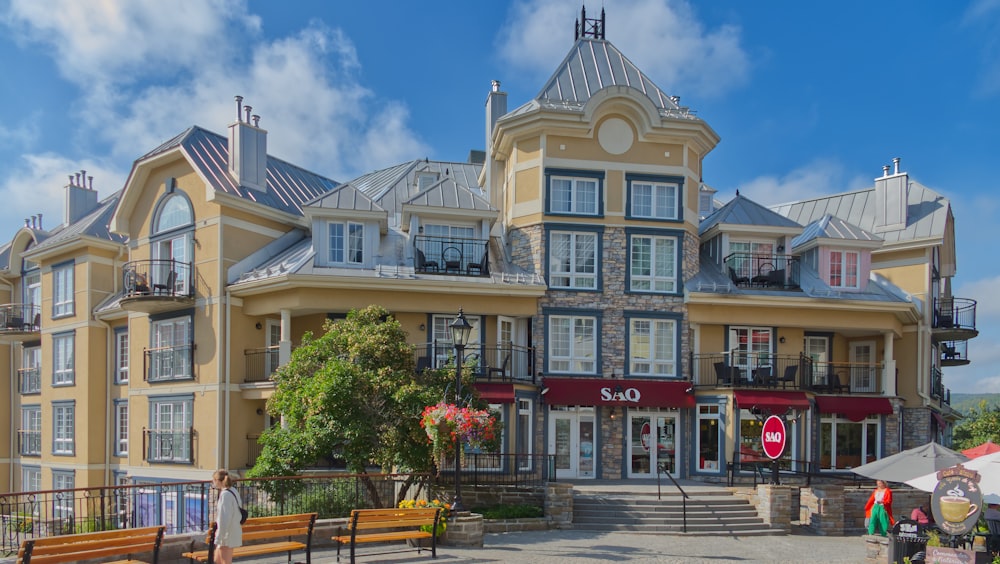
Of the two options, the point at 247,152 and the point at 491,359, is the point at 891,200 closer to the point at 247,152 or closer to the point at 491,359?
the point at 491,359

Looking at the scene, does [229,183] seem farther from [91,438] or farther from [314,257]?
[91,438]

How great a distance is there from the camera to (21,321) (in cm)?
3262

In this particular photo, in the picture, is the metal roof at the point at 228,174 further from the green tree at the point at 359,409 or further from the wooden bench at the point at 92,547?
the wooden bench at the point at 92,547

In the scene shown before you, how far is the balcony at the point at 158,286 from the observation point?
79.6 feet

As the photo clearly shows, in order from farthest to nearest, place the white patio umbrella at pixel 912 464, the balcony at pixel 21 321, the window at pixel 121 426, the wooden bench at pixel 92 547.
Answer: the balcony at pixel 21 321
the window at pixel 121 426
the white patio umbrella at pixel 912 464
the wooden bench at pixel 92 547

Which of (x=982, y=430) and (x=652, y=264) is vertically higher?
(x=652, y=264)

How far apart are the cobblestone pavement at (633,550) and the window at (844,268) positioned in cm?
978

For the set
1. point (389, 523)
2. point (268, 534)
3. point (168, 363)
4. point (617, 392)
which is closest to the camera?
point (268, 534)

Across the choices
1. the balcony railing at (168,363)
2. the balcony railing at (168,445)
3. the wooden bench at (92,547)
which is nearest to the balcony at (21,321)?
the balcony railing at (168,363)

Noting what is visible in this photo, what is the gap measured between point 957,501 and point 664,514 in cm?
839

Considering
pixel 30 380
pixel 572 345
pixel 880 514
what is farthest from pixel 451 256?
pixel 30 380

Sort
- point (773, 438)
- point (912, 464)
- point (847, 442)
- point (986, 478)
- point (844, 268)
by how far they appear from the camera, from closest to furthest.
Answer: point (986, 478), point (912, 464), point (773, 438), point (847, 442), point (844, 268)

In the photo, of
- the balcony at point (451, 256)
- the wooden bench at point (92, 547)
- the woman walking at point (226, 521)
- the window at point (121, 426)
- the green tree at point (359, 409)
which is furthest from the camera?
the window at point (121, 426)

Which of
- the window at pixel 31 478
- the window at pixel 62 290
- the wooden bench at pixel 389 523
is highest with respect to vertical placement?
the window at pixel 62 290
